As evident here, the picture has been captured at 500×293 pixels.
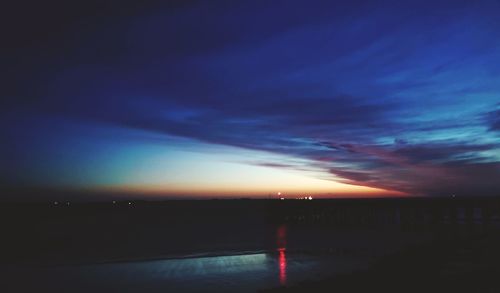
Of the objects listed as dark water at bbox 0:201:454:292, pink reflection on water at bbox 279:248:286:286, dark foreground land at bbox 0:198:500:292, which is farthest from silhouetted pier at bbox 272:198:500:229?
pink reflection on water at bbox 279:248:286:286

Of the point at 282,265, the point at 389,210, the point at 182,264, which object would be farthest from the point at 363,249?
the point at 389,210

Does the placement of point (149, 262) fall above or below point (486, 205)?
below

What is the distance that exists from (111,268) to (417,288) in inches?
536

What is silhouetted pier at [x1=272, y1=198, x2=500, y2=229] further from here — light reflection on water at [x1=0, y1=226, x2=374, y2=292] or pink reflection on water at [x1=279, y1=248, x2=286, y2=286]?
light reflection on water at [x1=0, y1=226, x2=374, y2=292]

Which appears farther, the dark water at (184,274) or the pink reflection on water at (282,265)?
the pink reflection on water at (282,265)

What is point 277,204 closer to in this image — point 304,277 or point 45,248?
point 45,248

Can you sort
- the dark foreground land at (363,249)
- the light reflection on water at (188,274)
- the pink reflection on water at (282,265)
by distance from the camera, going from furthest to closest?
the pink reflection on water at (282,265)
the light reflection on water at (188,274)
the dark foreground land at (363,249)

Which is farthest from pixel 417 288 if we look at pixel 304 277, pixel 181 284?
pixel 181 284

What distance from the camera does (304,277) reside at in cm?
1538

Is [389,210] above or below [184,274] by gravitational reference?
above

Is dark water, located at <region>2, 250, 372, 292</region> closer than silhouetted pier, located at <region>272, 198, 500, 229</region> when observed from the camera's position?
Yes

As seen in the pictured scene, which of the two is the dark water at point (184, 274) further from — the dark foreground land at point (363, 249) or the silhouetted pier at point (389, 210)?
the silhouetted pier at point (389, 210)

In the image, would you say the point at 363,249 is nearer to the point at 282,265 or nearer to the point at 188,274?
the point at 282,265

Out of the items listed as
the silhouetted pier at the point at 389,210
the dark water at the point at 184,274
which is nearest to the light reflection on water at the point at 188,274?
the dark water at the point at 184,274
